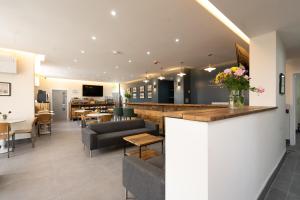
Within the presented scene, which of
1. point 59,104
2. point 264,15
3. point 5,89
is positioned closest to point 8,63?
point 5,89

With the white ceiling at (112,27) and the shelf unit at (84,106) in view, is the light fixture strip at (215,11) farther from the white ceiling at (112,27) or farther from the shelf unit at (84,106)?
the shelf unit at (84,106)

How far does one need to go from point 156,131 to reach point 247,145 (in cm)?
327

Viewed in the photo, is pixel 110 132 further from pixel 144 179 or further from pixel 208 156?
pixel 208 156

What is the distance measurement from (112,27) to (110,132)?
9.34 feet

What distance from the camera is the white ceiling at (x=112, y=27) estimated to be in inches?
102

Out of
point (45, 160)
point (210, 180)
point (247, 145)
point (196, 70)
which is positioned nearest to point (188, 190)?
point (210, 180)

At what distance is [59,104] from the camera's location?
10.7 m

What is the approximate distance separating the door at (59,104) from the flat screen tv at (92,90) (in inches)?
57.0

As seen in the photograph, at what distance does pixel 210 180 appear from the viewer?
3.46 ft

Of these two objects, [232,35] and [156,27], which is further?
[232,35]

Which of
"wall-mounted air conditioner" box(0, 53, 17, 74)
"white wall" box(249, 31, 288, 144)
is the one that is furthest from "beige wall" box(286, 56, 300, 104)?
"wall-mounted air conditioner" box(0, 53, 17, 74)

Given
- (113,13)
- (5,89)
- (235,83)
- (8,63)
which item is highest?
(113,13)

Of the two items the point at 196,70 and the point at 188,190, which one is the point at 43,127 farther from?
the point at 196,70

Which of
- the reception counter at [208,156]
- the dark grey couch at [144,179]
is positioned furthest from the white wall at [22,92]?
the reception counter at [208,156]
